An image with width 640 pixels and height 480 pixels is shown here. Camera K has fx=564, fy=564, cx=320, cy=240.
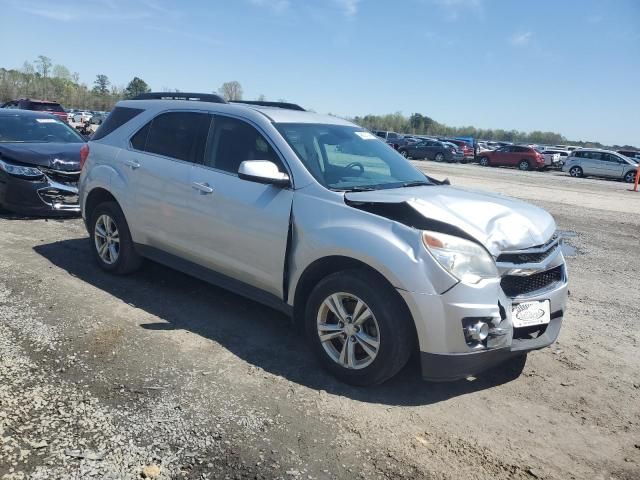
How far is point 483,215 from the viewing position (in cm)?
382

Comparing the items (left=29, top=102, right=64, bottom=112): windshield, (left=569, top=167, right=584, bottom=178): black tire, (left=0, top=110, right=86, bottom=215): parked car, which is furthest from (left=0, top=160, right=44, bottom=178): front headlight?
(left=569, top=167, right=584, bottom=178): black tire

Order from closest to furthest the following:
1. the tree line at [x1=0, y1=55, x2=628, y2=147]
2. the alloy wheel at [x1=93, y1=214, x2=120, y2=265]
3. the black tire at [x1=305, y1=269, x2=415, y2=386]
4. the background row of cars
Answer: the black tire at [x1=305, y1=269, x2=415, y2=386] < the alloy wheel at [x1=93, y1=214, x2=120, y2=265] < the background row of cars < the tree line at [x1=0, y1=55, x2=628, y2=147]

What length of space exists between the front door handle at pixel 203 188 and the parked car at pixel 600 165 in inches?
1289

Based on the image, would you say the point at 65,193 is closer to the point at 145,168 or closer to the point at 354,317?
the point at 145,168

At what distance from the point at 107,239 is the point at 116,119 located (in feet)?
4.18

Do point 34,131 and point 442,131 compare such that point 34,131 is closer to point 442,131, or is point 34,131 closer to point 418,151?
point 418,151

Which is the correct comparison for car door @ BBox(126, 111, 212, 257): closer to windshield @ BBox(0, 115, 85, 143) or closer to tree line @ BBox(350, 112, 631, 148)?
windshield @ BBox(0, 115, 85, 143)

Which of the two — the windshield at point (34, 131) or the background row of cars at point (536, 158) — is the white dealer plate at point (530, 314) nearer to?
the windshield at point (34, 131)

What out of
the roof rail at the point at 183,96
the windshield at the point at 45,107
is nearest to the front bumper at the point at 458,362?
the roof rail at the point at 183,96

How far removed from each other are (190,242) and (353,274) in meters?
1.81

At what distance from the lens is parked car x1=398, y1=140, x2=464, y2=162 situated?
Answer: 132 ft

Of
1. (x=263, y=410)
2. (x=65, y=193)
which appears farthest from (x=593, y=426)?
(x=65, y=193)

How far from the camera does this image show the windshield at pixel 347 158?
172 inches

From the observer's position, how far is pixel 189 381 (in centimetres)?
378
